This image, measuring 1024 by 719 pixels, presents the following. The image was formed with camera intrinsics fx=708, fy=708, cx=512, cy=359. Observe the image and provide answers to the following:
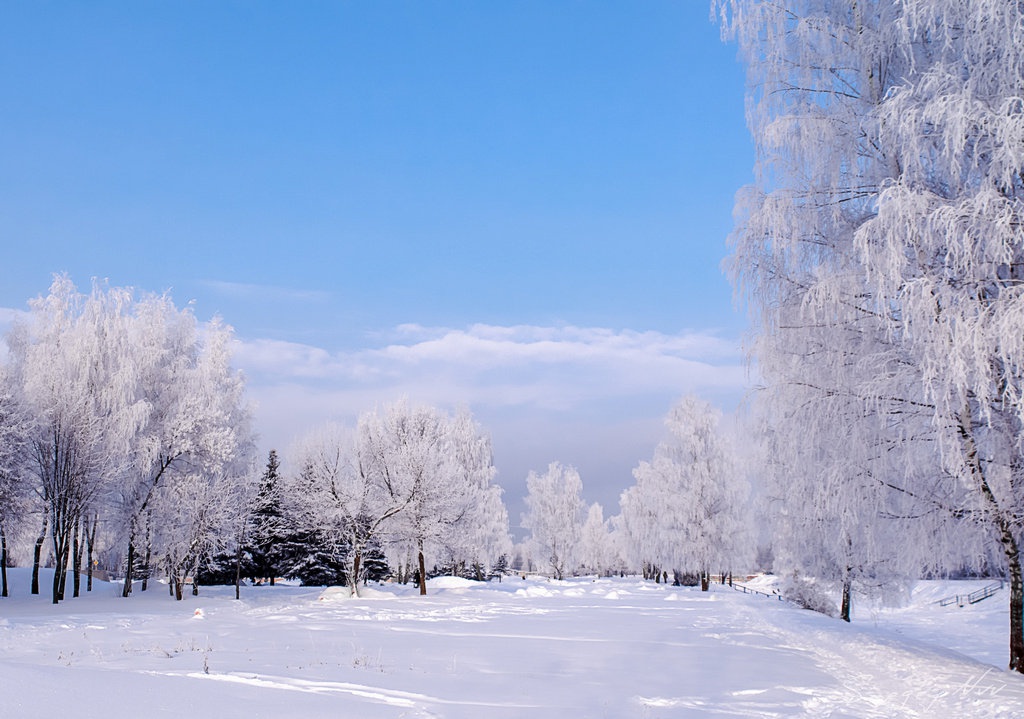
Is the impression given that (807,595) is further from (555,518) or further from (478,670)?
(555,518)

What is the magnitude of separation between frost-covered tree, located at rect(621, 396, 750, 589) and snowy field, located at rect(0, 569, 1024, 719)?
896 inches

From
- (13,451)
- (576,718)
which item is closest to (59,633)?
(13,451)

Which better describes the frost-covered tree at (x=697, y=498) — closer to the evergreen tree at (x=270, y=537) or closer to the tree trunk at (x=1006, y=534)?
the evergreen tree at (x=270, y=537)

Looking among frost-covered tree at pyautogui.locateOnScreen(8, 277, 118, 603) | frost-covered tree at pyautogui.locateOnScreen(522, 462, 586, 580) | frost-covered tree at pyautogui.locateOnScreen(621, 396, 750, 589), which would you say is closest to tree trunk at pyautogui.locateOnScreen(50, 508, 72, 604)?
frost-covered tree at pyautogui.locateOnScreen(8, 277, 118, 603)

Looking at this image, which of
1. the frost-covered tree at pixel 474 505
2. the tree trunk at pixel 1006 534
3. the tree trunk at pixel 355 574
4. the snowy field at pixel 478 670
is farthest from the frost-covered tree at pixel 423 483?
the tree trunk at pixel 1006 534

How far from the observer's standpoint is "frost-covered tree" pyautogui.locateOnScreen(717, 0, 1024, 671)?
871cm

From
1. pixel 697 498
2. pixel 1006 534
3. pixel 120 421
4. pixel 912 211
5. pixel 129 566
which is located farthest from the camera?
pixel 697 498

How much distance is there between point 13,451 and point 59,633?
9942mm

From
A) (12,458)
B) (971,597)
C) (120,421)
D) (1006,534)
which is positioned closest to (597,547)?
(971,597)

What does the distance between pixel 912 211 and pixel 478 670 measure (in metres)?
7.99

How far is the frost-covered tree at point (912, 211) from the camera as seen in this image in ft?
28.6

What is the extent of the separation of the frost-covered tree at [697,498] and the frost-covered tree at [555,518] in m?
25.3

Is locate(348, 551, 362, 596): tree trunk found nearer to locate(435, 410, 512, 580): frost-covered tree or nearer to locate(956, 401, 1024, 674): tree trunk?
locate(435, 410, 512, 580): frost-covered tree

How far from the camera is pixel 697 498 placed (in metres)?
42.4
